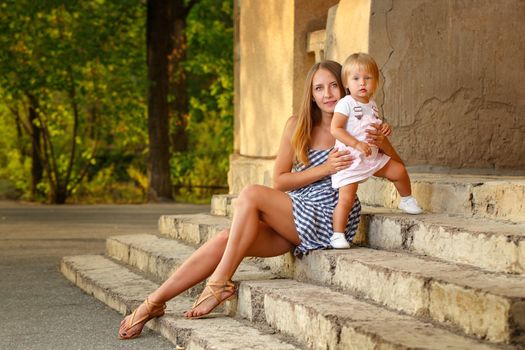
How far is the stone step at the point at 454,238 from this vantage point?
4.48 m

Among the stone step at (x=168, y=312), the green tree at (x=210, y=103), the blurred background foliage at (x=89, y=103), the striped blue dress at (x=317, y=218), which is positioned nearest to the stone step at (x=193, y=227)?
the stone step at (x=168, y=312)

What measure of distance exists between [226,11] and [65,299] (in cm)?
1613

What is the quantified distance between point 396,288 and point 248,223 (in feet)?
3.19

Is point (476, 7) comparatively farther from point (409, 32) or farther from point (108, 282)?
point (108, 282)

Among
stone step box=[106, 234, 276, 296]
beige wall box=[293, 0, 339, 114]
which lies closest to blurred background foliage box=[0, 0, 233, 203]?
beige wall box=[293, 0, 339, 114]

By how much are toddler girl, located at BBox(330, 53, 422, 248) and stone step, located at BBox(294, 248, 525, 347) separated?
0.23 metres

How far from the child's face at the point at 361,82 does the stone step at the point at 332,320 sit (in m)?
1.00

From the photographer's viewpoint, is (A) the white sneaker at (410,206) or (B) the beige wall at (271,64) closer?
(A) the white sneaker at (410,206)

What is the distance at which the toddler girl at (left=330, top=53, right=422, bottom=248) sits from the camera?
5340 millimetres

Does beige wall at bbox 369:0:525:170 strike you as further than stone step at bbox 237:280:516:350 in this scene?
Yes

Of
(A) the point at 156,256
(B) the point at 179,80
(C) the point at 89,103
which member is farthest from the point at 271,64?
(B) the point at 179,80

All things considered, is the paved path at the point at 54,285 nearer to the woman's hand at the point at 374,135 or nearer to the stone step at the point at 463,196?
the woman's hand at the point at 374,135

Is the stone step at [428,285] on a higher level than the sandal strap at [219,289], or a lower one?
higher

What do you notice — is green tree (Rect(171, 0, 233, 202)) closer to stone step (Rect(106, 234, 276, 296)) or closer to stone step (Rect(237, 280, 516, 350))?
stone step (Rect(106, 234, 276, 296))
